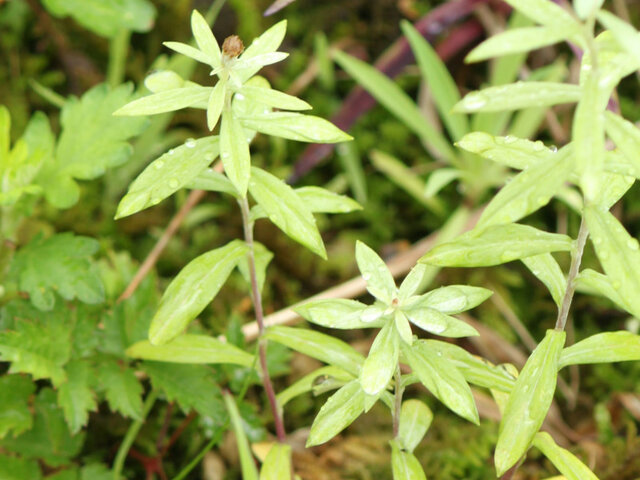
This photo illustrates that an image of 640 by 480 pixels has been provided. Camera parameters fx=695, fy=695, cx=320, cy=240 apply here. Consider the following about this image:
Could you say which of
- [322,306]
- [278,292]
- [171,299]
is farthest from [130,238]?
[322,306]

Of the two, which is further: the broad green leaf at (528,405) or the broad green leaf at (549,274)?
the broad green leaf at (549,274)

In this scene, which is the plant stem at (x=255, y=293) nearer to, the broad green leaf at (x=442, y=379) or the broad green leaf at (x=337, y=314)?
the broad green leaf at (x=337, y=314)

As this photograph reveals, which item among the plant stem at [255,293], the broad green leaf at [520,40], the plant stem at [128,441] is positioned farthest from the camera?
the plant stem at [128,441]

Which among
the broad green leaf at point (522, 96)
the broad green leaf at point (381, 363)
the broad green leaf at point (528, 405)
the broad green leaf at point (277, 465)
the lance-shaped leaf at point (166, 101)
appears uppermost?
the broad green leaf at point (522, 96)

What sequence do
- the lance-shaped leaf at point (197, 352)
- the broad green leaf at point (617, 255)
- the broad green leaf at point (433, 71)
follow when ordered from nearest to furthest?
the broad green leaf at point (617, 255), the lance-shaped leaf at point (197, 352), the broad green leaf at point (433, 71)

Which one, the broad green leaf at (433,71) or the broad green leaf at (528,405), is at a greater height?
the broad green leaf at (433,71)

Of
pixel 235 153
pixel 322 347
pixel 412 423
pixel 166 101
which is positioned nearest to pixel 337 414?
pixel 322 347

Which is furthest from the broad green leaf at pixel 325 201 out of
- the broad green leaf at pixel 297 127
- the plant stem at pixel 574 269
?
the plant stem at pixel 574 269
